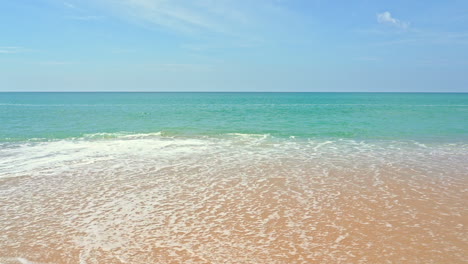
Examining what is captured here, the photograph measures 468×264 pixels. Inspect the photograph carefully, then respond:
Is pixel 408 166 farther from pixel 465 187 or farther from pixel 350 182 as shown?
pixel 350 182

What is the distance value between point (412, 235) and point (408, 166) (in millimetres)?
6691

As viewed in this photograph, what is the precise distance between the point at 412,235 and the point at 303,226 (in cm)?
194

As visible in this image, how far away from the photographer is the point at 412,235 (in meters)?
→ 6.21

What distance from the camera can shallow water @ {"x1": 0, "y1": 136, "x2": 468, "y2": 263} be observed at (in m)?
5.62

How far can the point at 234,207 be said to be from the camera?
787 centimetres

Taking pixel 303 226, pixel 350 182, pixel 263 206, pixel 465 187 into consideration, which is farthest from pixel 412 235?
pixel 465 187

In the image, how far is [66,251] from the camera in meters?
5.61

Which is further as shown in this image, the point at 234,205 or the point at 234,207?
the point at 234,205

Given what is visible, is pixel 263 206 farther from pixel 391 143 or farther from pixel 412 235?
pixel 391 143

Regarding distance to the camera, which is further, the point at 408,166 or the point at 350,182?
the point at 408,166

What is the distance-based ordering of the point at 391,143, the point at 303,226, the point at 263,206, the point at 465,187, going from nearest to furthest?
1. the point at 303,226
2. the point at 263,206
3. the point at 465,187
4. the point at 391,143

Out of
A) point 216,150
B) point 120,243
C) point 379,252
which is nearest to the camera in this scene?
point 379,252

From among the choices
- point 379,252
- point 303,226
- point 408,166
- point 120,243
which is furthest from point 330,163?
point 120,243

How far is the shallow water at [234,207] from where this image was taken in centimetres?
562
